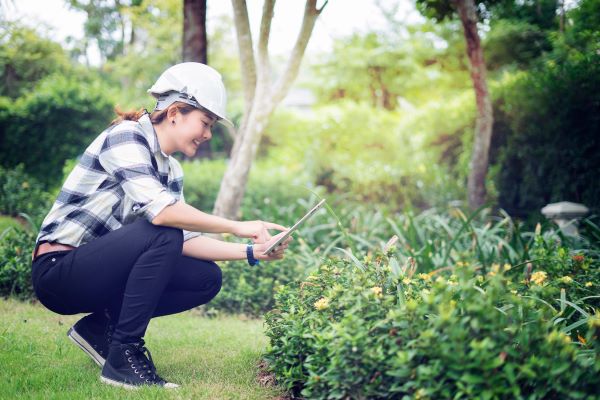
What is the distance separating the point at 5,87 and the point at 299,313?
39.8 feet

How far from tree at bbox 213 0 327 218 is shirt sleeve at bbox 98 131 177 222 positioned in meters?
2.18

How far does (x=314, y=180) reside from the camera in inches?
348

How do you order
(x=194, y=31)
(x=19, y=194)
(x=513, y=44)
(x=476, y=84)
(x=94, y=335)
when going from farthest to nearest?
(x=513, y=44) < (x=19, y=194) < (x=194, y=31) < (x=476, y=84) < (x=94, y=335)

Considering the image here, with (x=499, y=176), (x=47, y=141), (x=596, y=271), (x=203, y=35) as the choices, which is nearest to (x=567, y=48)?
(x=499, y=176)

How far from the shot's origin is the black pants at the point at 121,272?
2.38 metres

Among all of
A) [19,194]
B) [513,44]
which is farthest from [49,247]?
[513,44]

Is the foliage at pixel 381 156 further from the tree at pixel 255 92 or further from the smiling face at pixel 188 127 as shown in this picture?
the smiling face at pixel 188 127

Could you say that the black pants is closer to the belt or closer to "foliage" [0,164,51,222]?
the belt

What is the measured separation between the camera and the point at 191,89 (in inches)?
99.0

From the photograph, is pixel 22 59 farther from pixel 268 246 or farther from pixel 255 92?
pixel 268 246

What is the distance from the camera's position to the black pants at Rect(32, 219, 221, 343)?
2385mm

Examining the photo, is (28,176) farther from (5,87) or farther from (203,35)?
(5,87)

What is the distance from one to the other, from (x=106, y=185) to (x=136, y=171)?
9.5 inches

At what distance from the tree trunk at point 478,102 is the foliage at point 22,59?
9.48 m
